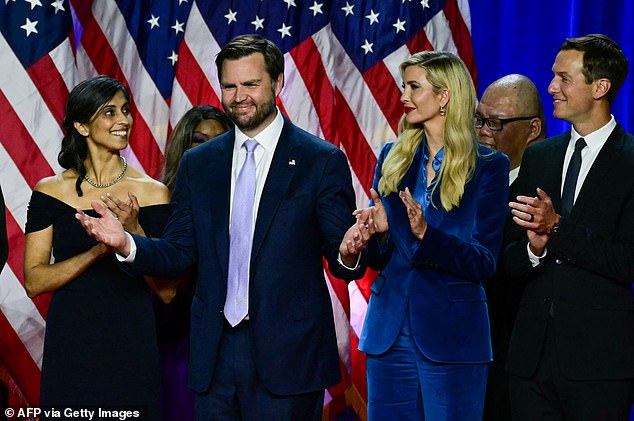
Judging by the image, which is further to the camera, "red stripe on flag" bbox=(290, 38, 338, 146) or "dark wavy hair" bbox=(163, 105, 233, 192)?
"red stripe on flag" bbox=(290, 38, 338, 146)

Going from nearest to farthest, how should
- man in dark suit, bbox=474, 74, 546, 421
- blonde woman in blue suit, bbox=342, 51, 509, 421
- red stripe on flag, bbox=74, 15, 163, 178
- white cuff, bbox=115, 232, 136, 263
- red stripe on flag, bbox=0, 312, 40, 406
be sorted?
1. white cuff, bbox=115, 232, 136, 263
2. blonde woman in blue suit, bbox=342, 51, 509, 421
3. man in dark suit, bbox=474, 74, 546, 421
4. red stripe on flag, bbox=0, 312, 40, 406
5. red stripe on flag, bbox=74, 15, 163, 178

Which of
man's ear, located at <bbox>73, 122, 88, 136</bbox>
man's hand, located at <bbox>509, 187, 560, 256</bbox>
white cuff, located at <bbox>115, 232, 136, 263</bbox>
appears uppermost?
man's ear, located at <bbox>73, 122, 88, 136</bbox>

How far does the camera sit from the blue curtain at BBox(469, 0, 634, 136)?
4898 millimetres

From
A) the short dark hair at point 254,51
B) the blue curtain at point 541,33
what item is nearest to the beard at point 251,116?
the short dark hair at point 254,51

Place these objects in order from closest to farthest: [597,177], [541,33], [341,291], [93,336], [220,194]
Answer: [220,194]
[597,177]
[93,336]
[341,291]
[541,33]

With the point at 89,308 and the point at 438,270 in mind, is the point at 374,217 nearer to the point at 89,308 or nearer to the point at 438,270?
the point at 438,270

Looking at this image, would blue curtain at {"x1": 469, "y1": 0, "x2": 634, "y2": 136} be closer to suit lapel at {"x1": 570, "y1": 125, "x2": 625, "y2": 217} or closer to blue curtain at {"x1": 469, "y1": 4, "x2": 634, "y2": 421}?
blue curtain at {"x1": 469, "y1": 4, "x2": 634, "y2": 421}

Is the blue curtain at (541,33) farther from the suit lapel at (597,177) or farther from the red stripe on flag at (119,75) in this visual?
the suit lapel at (597,177)

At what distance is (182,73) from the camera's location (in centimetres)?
484

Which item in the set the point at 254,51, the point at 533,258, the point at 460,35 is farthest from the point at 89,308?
the point at 460,35

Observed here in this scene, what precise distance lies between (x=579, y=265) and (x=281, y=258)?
955 millimetres

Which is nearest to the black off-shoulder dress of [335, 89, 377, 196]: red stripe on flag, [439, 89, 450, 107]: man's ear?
[439, 89, 450, 107]: man's ear

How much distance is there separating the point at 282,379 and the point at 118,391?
0.83 m

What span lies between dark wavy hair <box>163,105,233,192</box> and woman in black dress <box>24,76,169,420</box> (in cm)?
57
